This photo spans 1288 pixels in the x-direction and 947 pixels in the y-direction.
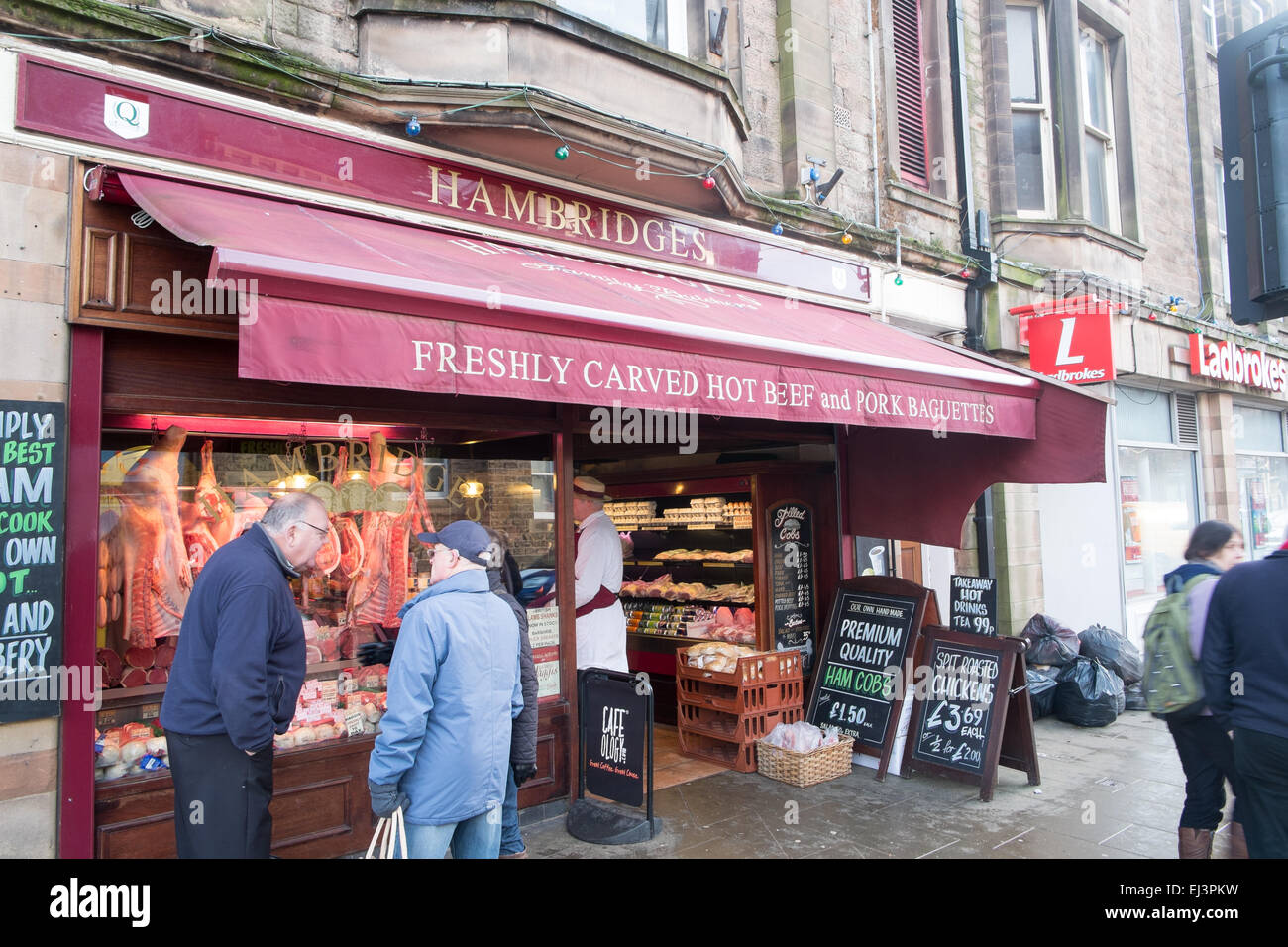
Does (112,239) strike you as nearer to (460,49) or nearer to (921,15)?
(460,49)

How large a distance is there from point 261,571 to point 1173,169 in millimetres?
14095

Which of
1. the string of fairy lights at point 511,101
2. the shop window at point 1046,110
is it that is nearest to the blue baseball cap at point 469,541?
the string of fairy lights at point 511,101

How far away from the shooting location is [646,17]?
700 cm

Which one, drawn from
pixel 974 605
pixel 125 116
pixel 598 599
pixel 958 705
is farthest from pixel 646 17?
pixel 958 705

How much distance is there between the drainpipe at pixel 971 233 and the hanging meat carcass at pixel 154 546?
7712 mm

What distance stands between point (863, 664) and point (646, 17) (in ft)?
18.3

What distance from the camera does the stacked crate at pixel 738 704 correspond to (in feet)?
21.8

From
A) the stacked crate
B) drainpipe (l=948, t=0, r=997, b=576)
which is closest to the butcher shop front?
the stacked crate

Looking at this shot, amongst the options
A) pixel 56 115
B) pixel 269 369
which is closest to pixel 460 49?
pixel 56 115

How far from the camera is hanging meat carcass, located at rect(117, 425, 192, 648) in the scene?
4504mm

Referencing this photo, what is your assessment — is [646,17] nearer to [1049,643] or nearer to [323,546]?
[323,546]

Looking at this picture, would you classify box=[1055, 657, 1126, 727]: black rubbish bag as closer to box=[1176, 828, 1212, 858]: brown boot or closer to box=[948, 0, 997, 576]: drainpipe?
box=[948, 0, 997, 576]: drainpipe

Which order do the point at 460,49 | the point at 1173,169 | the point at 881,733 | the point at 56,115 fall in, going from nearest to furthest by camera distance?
1. the point at 56,115
2. the point at 460,49
3. the point at 881,733
4. the point at 1173,169

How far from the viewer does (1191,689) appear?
420 centimetres
